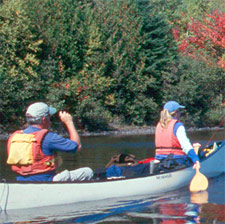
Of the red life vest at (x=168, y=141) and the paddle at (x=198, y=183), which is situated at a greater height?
the red life vest at (x=168, y=141)

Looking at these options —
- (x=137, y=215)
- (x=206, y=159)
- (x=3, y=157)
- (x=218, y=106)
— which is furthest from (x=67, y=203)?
(x=218, y=106)

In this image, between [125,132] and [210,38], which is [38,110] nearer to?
[125,132]

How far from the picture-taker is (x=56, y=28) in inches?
1019

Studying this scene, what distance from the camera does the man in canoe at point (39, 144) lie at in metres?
7.22

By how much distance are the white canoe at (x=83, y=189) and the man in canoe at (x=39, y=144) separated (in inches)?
8.0

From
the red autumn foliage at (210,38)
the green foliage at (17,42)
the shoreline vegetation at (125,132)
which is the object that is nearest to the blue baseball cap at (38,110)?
the green foliage at (17,42)

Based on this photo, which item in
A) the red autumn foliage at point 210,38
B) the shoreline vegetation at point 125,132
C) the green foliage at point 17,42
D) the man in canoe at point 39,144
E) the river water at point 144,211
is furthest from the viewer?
the red autumn foliage at point 210,38

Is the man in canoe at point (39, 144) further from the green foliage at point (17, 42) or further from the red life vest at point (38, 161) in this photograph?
the green foliage at point (17, 42)

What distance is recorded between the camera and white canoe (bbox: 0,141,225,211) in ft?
25.1

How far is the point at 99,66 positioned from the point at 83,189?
19498 mm

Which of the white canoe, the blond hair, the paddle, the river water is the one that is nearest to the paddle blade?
the paddle

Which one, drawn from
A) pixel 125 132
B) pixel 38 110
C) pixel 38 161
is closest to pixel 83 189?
pixel 38 161

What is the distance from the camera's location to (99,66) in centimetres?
2755

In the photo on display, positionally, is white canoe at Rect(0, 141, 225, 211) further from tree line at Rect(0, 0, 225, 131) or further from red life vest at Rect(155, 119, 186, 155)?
tree line at Rect(0, 0, 225, 131)
